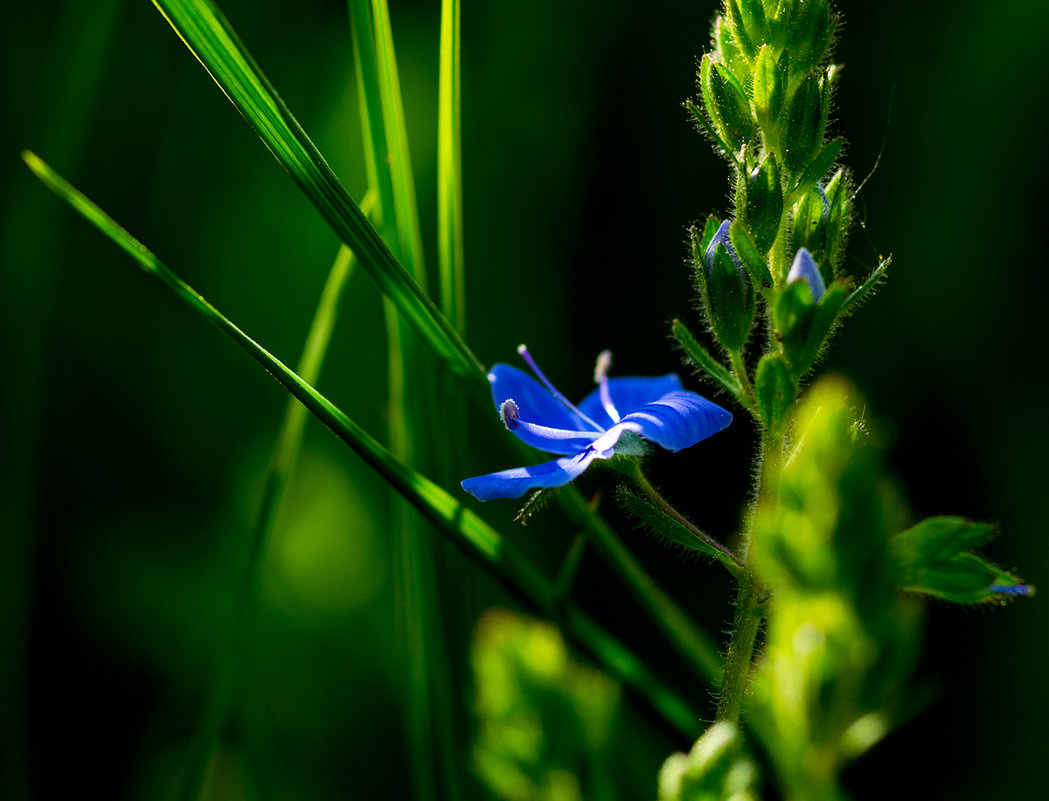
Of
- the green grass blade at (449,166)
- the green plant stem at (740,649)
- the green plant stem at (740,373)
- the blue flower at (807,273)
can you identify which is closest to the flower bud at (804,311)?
the blue flower at (807,273)

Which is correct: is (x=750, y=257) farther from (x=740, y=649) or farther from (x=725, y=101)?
(x=740, y=649)

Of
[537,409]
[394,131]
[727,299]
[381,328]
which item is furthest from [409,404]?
[381,328]

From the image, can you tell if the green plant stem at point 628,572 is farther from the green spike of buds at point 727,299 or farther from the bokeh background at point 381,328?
the bokeh background at point 381,328

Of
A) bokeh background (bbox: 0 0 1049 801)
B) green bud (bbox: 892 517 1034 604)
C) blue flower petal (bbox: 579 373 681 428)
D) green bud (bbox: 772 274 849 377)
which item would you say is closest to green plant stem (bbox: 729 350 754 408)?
green bud (bbox: 772 274 849 377)

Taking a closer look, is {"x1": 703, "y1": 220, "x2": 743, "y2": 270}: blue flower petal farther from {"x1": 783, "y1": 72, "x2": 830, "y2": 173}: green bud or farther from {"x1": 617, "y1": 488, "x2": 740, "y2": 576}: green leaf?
{"x1": 617, "y1": 488, "x2": 740, "y2": 576}: green leaf

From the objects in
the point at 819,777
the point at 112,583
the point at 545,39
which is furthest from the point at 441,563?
the point at 545,39

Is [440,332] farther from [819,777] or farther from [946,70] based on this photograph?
[946,70]
